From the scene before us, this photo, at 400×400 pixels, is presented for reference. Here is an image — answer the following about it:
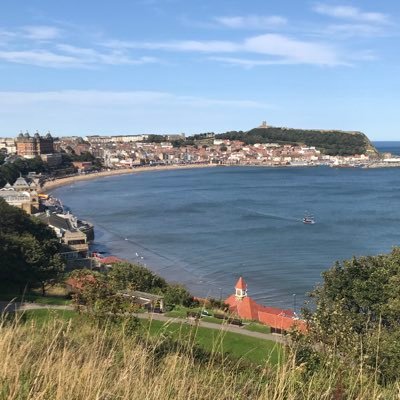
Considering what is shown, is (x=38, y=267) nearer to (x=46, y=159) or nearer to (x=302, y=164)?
(x=46, y=159)

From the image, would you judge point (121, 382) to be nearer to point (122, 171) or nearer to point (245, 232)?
point (245, 232)

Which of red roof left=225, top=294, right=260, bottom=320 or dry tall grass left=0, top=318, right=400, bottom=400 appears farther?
red roof left=225, top=294, right=260, bottom=320

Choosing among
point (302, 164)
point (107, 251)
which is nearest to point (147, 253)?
point (107, 251)

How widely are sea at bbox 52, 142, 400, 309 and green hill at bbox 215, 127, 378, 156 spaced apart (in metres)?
58.6

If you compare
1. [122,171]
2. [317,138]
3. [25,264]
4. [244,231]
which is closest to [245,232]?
[244,231]

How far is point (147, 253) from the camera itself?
905 inches

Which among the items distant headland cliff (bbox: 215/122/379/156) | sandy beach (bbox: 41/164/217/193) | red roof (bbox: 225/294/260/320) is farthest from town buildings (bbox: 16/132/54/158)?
red roof (bbox: 225/294/260/320)

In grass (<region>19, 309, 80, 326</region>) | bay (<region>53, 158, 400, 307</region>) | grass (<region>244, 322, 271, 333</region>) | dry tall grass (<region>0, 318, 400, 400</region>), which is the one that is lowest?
bay (<region>53, 158, 400, 307</region>)

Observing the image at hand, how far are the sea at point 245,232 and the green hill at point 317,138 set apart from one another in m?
58.6

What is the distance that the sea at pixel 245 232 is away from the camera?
18.6 metres

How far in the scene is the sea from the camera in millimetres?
18562

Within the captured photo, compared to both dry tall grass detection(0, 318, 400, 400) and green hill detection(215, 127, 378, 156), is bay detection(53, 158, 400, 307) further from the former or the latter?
green hill detection(215, 127, 378, 156)

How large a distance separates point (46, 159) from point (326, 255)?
174 feet

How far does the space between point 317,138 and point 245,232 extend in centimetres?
9390
